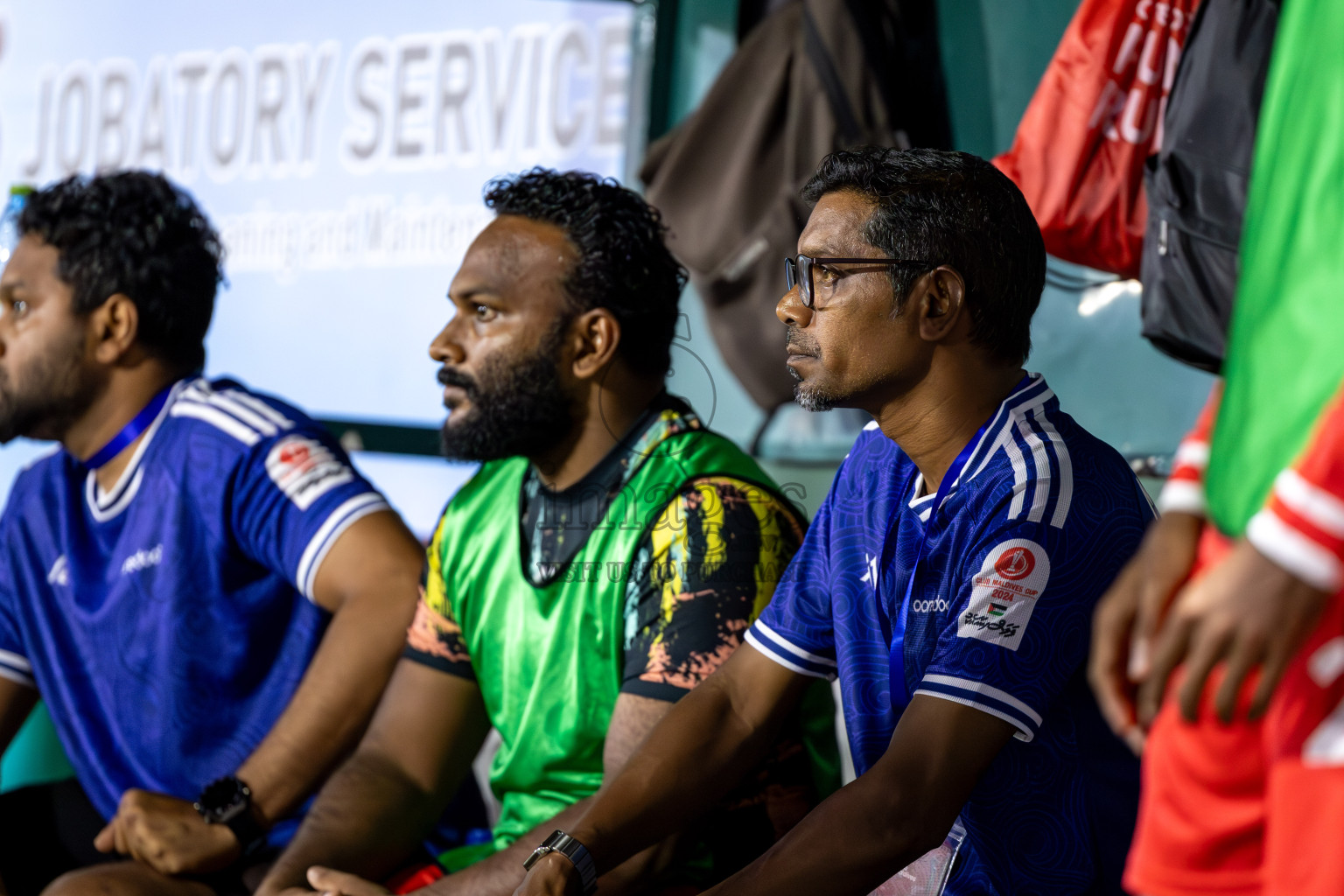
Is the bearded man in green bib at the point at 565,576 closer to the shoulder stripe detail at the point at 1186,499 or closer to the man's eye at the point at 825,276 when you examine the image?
the man's eye at the point at 825,276

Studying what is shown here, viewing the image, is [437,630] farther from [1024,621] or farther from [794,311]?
[1024,621]

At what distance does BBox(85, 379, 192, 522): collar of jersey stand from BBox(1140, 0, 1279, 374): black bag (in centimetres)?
175

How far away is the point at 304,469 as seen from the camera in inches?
Answer: 87.8

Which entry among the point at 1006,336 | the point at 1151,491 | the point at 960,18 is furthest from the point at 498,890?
the point at 960,18

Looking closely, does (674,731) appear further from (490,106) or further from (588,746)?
(490,106)

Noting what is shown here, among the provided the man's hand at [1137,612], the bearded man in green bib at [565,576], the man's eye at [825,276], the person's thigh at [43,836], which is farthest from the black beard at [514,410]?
the man's hand at [1137,612]

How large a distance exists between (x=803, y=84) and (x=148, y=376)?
59.0 inches

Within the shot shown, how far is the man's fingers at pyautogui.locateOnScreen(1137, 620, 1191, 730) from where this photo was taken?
2.28ft

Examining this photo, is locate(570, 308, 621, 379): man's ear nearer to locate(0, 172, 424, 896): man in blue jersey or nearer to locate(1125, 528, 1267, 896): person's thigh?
locate(0, 172, 424, 896): man in blue jersey

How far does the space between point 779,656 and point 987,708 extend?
36 centimetres

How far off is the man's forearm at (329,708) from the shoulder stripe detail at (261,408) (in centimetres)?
37

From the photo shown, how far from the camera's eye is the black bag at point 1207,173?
5.97 feet

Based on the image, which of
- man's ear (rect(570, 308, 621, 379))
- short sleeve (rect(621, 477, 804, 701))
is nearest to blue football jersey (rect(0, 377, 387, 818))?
man's ear (rect(570, 308, 621, 379))

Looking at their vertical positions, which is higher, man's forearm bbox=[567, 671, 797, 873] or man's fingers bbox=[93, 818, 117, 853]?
man's forearm bbox=[567, 671, 797, 873]
